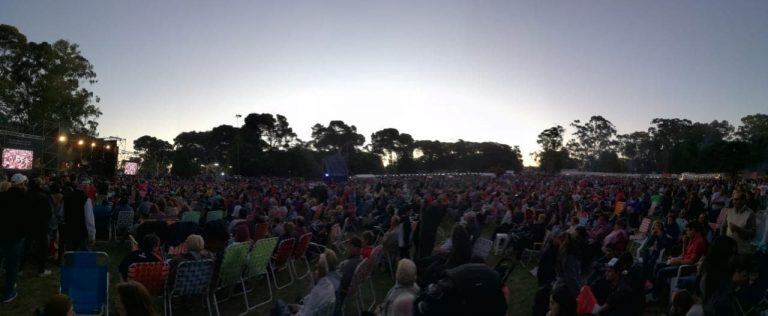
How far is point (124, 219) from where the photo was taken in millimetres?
10109

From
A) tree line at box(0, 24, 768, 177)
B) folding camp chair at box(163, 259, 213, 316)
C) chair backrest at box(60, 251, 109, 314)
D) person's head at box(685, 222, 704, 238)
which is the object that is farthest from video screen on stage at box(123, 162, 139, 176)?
person's head at box(685, 222, 704, 238)

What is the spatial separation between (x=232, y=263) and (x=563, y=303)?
3761mm

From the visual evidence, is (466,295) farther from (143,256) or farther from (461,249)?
(143,256)

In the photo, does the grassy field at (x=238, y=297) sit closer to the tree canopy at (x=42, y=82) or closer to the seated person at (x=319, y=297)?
the seated person at (x=319, y=297)

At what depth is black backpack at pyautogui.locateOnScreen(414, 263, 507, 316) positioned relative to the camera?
10.00 ft

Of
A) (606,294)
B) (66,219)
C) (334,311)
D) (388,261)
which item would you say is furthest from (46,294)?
(606,294)

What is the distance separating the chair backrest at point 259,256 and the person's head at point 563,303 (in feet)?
12.1

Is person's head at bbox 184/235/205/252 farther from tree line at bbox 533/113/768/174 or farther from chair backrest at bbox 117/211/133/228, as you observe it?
tree line at bbox 533/113/768/174

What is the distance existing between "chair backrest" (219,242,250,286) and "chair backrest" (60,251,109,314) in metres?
1.19

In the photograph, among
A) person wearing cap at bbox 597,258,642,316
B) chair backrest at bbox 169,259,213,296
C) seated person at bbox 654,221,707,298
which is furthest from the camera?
seated person at bbox 654,221,707,298

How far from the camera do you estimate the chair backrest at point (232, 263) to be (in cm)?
523

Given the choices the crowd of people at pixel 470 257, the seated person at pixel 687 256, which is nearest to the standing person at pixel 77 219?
the crowd of people at pixel 470 257

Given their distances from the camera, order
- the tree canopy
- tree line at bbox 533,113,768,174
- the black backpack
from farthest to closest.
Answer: tree line at bbox 533,113,768,174 → the tree canopy → the black backpack

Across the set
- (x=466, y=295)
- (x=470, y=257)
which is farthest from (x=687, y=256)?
(x=466, y=295)
